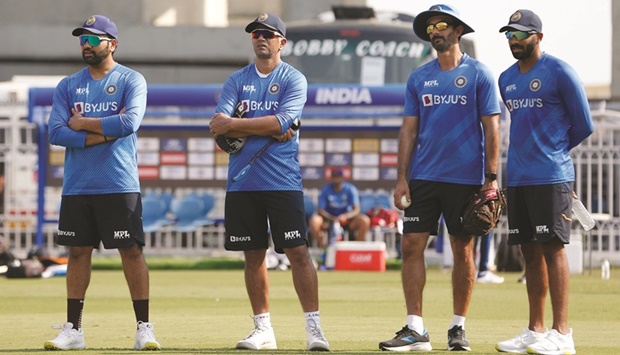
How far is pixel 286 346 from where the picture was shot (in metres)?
10.4

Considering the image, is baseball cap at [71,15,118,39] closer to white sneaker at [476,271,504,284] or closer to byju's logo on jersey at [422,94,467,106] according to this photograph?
byju's logo on jersey at [422,94,467,106]

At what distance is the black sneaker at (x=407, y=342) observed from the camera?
32.4 feet

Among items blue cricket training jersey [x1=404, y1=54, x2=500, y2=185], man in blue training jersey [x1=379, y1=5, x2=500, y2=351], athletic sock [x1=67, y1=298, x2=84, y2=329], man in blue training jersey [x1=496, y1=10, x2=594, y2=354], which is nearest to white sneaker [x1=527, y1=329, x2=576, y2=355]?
man in blue training jersey [x1=496, y1=10, x2=594, y2=354]

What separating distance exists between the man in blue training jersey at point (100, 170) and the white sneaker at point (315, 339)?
1.02 meters

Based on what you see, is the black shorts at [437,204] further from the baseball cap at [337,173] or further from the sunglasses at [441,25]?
the baseball cap at [337,173]

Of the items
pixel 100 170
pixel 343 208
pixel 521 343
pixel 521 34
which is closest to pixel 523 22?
pixel 521 34

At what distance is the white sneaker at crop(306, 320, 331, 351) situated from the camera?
9914 mm

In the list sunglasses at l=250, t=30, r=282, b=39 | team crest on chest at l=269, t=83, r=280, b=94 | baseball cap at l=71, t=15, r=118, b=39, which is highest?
baseball cap at l=71, t=15, r=118, b=39

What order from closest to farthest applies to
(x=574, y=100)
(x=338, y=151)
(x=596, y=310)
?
(x=574, y=100) → (x=596, y=310) → (x=338, y=151)

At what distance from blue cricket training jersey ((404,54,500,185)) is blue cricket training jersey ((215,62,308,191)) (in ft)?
2.70

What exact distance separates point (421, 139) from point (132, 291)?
2129 millimetres

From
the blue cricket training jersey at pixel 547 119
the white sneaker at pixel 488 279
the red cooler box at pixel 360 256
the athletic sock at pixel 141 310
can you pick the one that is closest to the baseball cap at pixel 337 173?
the red cooler box at pixel 360 256

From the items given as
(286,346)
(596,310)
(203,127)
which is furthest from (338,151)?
(286,346)

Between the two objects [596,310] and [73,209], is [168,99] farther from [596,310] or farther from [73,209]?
[73,209]
